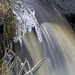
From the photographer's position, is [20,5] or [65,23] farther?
[65,23]

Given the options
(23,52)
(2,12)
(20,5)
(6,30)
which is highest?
(20,5)

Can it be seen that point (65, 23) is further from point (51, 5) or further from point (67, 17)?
point (51, 5)

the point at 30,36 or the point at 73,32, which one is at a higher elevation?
the point at 73,32

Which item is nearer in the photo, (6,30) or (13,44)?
(6,30)

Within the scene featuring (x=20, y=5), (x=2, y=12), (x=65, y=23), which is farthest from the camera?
(x=65, y=23)

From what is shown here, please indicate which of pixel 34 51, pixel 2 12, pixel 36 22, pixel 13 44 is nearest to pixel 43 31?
pixel 36 22

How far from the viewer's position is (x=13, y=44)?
236 cm

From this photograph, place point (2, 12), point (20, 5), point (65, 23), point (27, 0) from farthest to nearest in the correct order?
point (65, 23) → point (27, 0) → point (20, 5) → point (2, 12)

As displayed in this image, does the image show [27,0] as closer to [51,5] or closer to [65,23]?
[51,5]

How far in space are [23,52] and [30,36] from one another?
0.27 meters

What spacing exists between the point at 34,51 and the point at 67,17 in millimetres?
933

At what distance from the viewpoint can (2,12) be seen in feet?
6.87

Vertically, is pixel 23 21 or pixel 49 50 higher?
pixel 23 21

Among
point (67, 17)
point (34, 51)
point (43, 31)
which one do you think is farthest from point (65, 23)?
point (34, 51)
